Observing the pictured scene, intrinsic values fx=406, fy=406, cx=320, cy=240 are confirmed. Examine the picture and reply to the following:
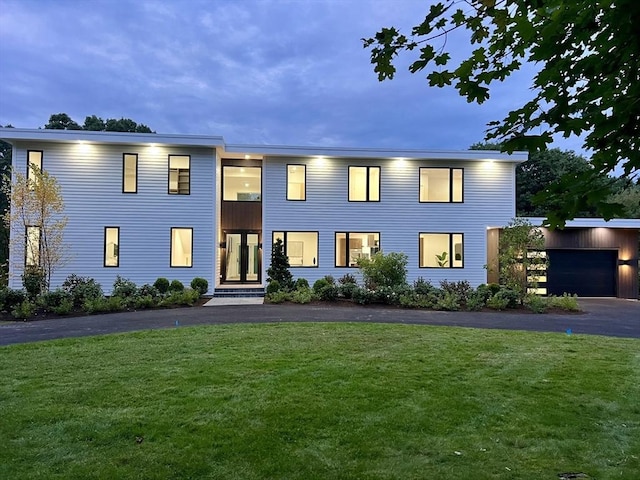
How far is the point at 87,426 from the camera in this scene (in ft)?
11.2

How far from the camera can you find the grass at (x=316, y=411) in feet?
9.30

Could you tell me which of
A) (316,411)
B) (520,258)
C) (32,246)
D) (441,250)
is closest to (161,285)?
(32,246)

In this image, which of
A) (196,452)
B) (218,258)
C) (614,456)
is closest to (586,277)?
(218,258)

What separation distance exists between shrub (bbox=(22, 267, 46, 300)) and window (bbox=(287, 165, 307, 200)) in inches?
331

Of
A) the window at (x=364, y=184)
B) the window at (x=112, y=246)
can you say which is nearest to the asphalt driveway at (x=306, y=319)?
the window at (x=112, y=246)

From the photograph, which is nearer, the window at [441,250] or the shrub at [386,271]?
the shrub at [386,271]

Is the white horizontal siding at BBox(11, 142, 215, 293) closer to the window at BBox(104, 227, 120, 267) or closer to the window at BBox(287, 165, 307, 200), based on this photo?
the window at BBox(104, 227, 120, 267)

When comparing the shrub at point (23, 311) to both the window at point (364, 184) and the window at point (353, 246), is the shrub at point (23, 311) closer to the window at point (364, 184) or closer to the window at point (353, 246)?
the window at point (353, 246)

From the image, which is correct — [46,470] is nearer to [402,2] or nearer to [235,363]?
[235,363]

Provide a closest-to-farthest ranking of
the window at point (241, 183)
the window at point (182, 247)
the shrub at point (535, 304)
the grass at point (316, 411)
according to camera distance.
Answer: the grass at point (316, 411) → the shrub at point (535, 304) → the window at point (182, 247) → the window at point (241, 183)

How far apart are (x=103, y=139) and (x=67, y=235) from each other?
3.55 m

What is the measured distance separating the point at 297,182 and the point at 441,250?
6.18 m

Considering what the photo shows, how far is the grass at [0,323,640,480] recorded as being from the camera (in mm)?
2836

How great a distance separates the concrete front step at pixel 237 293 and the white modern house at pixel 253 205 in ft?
1.03
